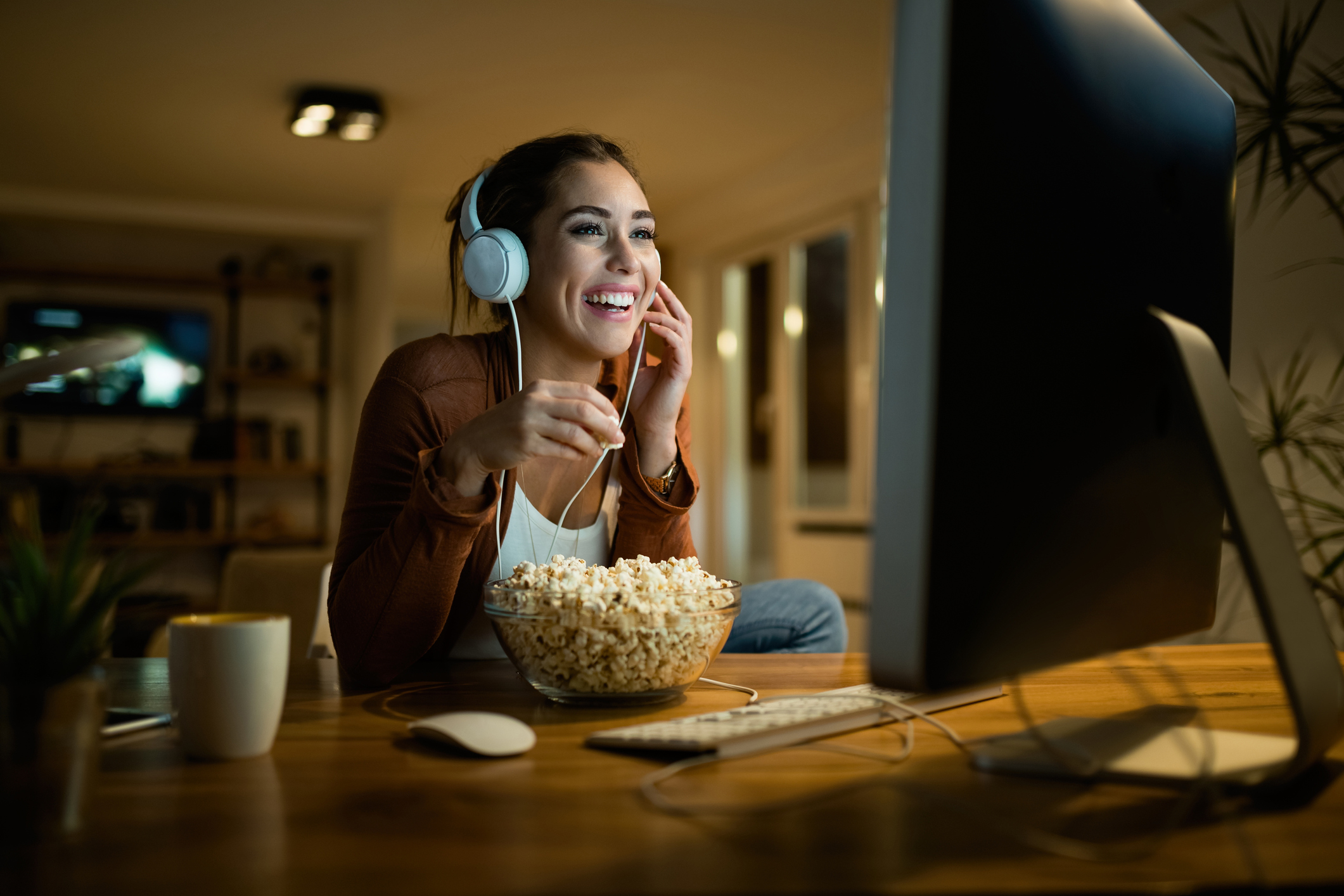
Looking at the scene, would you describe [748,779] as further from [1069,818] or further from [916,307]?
[916,307]

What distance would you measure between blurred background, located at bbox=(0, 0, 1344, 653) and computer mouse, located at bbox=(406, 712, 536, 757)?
1824 mm

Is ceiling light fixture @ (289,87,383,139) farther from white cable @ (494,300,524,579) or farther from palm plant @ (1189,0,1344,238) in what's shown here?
white cable @ (494,300,524,579)

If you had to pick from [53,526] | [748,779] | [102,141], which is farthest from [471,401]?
[53,526]

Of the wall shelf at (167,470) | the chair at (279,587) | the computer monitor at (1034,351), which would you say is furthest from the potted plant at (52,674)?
the wall shelf at (167,470)

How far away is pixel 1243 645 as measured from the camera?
46.0 inches

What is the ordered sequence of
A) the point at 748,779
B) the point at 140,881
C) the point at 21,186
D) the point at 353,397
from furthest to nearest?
the point at 353,397 < the point at 21,186 < the point at 748,779 < the point at 140,881

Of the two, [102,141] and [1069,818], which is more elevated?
[102,141]

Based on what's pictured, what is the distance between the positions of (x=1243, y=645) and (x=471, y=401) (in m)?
0.98

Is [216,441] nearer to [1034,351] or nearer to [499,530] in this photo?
[499,530]

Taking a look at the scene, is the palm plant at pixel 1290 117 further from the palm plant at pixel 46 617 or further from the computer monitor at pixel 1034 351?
the palm plant at pixel 46 617

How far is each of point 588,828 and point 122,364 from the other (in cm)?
578

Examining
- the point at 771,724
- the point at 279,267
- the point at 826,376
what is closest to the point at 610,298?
the point at 771,724

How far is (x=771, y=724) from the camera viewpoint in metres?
0.65

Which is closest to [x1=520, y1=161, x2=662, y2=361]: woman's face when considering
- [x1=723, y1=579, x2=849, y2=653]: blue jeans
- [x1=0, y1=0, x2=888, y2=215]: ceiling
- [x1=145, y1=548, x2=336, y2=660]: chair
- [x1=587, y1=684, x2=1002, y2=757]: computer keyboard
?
[x1=723, y1=579, x2=849, y2=653]: blue jeans
